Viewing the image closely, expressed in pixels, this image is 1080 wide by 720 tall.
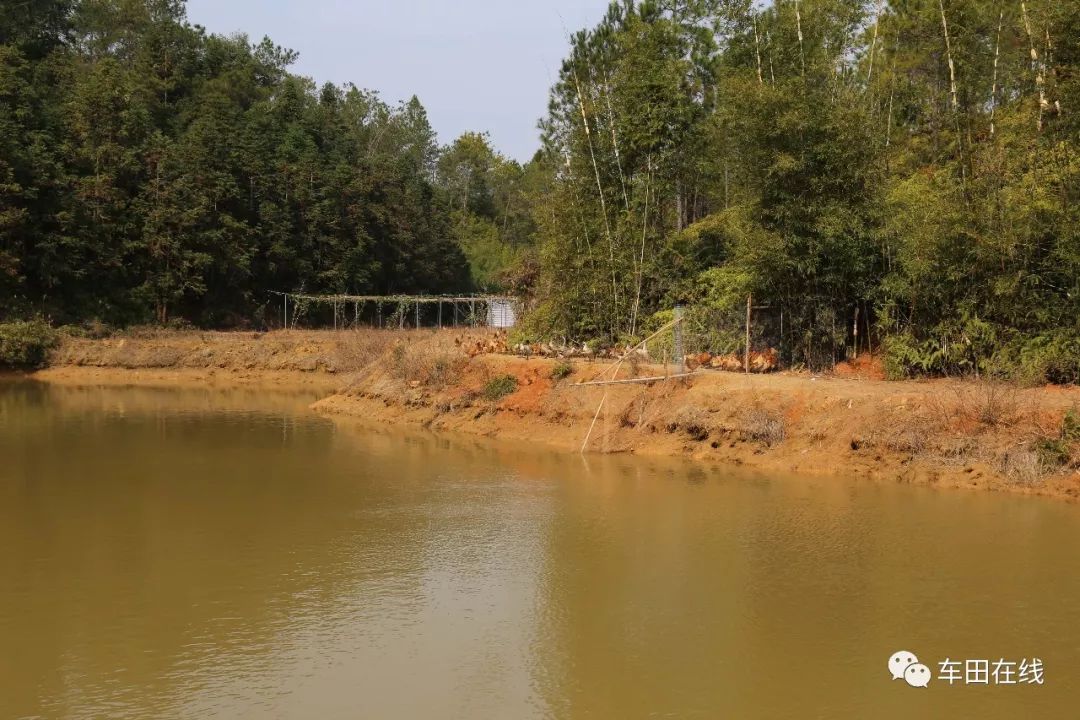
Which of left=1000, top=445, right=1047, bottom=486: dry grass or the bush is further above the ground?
the bush

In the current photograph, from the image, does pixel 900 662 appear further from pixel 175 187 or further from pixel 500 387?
pixel 175 187

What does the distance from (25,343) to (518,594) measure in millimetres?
25799

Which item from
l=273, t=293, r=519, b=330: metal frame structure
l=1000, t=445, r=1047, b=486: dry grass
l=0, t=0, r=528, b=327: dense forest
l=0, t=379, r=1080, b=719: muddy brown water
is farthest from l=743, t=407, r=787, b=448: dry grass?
l=0, t=0, r=528, b=327: dense forest

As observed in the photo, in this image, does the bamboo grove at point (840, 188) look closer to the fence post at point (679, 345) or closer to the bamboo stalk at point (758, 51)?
the bamboo stalk at point (758, 51)

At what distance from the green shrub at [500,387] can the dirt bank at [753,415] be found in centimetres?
3

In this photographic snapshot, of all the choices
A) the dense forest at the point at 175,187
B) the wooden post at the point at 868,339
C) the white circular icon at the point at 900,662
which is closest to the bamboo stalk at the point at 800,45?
the wooden post at the point at 868,339

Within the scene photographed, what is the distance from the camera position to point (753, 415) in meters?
→ 14.2

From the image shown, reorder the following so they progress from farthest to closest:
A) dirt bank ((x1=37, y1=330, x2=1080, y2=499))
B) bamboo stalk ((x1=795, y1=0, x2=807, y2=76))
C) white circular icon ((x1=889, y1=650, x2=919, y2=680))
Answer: bamboo stalk ((x1=795, y1=0, x2=807, y2=76)) → dirt bank ((x1=37, y1=330, x2=1080, y2=499)) → white circular icon ((x1=889, y1=650, x2=919, y2=680))

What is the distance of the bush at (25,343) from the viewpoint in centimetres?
2814

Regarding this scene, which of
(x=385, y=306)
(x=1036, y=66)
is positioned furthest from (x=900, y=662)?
(x=385, y=306)

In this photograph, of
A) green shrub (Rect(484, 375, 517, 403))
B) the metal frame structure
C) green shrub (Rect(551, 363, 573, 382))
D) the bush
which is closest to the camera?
green shrub (Rect(551, 363, 573, 382))

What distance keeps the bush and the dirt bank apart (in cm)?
1251

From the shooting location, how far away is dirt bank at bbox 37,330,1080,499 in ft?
39.8

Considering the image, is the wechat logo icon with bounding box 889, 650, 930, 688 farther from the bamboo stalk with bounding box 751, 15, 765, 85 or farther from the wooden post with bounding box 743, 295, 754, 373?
the bamboo stalk with bounding box 751, 15, 765, 85
